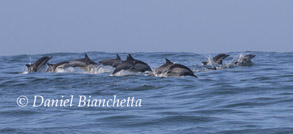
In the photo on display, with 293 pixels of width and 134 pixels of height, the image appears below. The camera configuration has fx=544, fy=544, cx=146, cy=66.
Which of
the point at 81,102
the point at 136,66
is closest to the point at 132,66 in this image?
the point at 136,66

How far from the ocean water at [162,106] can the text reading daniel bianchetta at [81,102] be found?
198mm

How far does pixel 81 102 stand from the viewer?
558 inches

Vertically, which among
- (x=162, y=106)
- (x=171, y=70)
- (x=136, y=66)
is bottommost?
(x=162, y=106)

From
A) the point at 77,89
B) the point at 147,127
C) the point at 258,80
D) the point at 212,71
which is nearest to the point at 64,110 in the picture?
the point at 147,127

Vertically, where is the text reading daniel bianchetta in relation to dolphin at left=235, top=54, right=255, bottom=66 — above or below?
below

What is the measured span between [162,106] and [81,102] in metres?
2.34

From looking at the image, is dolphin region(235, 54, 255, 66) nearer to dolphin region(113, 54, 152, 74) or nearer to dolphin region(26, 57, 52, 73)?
dolphin region(113, 54, 152, 74)

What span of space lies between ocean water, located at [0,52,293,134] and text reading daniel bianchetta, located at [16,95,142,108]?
198 mm

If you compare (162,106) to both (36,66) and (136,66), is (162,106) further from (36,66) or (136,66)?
(36,66)

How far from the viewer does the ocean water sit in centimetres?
1048

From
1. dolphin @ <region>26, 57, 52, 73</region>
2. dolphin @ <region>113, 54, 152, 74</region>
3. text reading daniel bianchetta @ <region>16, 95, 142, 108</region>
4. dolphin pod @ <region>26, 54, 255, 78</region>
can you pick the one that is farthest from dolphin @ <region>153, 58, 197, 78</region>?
dolphin @ <region>26, 57, 52, 73</region>

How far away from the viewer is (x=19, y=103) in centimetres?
1440

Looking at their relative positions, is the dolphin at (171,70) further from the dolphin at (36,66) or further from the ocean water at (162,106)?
the dolphin at (36,66)

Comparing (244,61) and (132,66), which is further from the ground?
(132,66)
